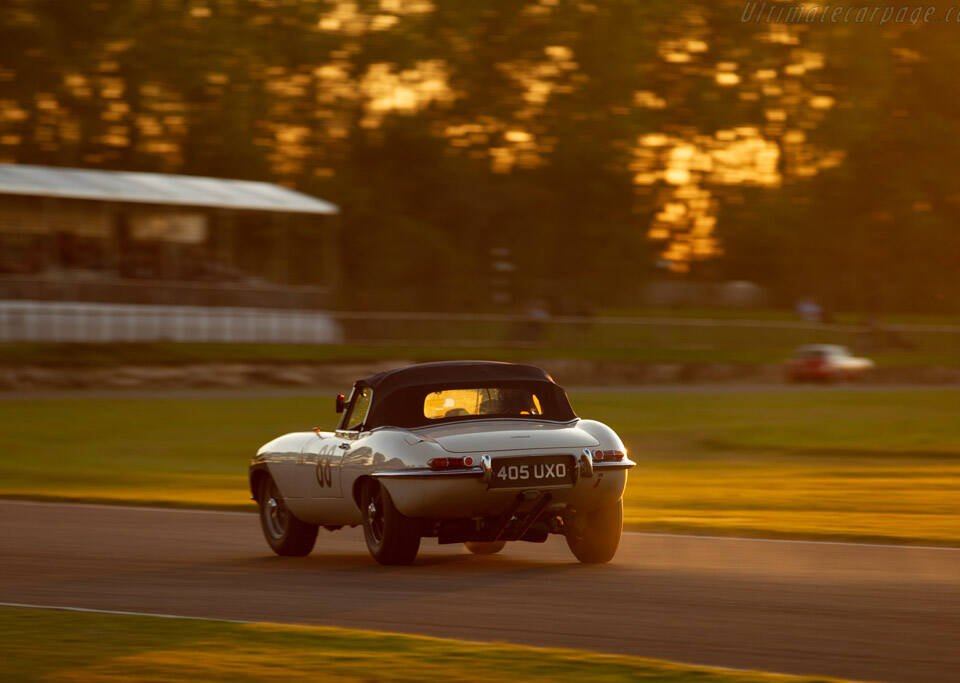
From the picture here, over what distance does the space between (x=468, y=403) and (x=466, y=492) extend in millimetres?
1107

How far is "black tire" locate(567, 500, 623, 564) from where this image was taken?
1144 centimetres

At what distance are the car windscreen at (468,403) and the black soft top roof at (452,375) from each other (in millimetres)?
43

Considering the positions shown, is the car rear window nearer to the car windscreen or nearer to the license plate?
the car windscreen

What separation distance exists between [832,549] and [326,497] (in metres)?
4.11

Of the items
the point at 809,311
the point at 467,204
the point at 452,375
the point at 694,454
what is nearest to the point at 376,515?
the point at 452,375

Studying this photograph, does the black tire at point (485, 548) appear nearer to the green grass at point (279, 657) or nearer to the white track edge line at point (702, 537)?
the white track edge line at point (702, 537)

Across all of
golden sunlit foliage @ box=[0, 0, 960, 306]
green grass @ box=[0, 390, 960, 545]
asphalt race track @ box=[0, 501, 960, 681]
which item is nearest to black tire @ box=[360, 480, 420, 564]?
asphalt race track @ box=[0, 501, 960, 681]

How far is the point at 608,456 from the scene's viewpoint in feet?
36.5

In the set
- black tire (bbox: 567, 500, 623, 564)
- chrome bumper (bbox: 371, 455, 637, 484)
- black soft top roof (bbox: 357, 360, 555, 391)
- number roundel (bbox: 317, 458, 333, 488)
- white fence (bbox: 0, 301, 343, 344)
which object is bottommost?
white fence (bbox: 0, 301, 343, 344)

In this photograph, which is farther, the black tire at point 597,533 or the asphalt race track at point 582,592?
the black tire at point 597,533

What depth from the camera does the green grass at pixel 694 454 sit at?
17.1 meters

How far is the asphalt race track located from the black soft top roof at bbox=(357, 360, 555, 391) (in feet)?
4.45


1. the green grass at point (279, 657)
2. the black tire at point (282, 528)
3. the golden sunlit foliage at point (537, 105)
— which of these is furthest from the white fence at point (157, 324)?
the green grass at point (279, 657)

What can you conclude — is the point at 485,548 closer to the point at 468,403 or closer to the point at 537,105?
the point at 468,403
